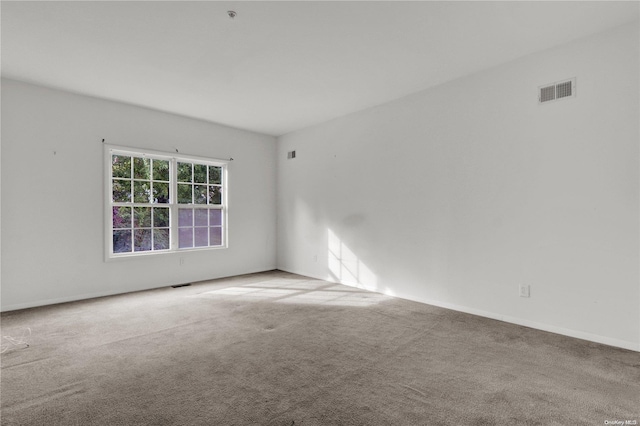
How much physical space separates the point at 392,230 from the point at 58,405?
12.6 feet

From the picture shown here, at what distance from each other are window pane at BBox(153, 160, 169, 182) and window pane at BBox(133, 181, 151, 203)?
0.19 m

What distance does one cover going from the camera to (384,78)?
383 cm

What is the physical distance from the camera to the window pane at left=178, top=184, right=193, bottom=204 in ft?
17.5

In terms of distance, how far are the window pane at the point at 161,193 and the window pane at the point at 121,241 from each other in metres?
0.66

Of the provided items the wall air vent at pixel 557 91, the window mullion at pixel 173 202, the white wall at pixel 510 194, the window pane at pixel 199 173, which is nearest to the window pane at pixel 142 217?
the window mullion at pixel 173 202

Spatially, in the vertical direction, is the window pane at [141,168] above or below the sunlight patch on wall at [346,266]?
above

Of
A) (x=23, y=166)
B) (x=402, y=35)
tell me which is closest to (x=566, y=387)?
(x=402, y=35)

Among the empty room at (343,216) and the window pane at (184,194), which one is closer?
the empty room at (343,216)

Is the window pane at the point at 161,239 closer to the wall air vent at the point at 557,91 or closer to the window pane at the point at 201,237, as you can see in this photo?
the window pane at the point at 201,237

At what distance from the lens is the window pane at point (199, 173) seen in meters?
5.56

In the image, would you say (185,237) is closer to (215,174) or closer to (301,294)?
(215,174)

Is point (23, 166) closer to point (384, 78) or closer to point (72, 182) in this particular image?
point (72, 182)

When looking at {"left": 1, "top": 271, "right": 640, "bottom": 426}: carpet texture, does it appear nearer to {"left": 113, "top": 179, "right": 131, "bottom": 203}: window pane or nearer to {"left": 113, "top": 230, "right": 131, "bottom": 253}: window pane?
{"left": 113, "top": 230, "right": 131, "bottom": 253}: window pane

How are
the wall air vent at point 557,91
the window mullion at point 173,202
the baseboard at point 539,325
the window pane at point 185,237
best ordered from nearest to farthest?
→ the baseboard at point 539,325
the wall air vent at point 557,91
the window mullion at point 173,202
the window pane at point 185,237
